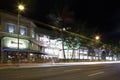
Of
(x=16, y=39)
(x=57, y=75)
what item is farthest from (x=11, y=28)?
(x=57, y=75)

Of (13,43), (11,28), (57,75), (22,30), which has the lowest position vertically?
(57,75)

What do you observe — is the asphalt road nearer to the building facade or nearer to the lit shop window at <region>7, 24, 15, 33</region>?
the building facade

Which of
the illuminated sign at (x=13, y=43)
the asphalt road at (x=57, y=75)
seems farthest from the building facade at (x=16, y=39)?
the asphalt road at (x=57, y=75)

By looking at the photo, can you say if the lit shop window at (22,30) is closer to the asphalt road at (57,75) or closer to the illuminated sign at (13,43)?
the illuminated sign at (13,43)

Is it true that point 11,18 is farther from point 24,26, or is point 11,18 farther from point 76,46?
point 76,46

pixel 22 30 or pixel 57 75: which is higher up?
pixel 22 30

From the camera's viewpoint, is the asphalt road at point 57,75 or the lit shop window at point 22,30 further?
the lit shop window at point 22,30

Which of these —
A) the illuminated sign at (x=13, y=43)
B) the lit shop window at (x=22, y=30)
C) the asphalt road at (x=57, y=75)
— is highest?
the lit shop window at (x=22, y=30)

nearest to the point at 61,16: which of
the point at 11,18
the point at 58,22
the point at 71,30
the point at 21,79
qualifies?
the point at 58,22

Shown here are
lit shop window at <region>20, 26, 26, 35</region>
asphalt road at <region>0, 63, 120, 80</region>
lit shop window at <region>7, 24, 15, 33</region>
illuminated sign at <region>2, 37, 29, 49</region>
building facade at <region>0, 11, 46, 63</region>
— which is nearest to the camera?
asphalt road at <region>0, 63, 120, 80</region>

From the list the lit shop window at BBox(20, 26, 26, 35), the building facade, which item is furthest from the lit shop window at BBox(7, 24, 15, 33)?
the lit shop window at BBox(20, 26, 26, 35)

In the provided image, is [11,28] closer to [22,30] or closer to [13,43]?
[13,43]

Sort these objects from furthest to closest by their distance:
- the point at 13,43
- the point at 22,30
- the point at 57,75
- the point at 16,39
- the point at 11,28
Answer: the point at 22,30 → the point at 16,39 → the point at 13,43 → the point at 11,28 → the point at 57,75

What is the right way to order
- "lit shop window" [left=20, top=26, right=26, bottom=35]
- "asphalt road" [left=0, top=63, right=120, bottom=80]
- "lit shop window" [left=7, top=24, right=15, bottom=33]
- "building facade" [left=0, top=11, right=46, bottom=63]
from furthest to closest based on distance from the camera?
"lit shop window" [left=20, top=26, right=26, bottom=35] → "lit shop window" [left=7, top=24, right=15, bottom=33] → "building facade" [left=0, top=11, right=46, bottom=63] → "asphalt road" [left=0, top=63, right=120, bottom=80]
